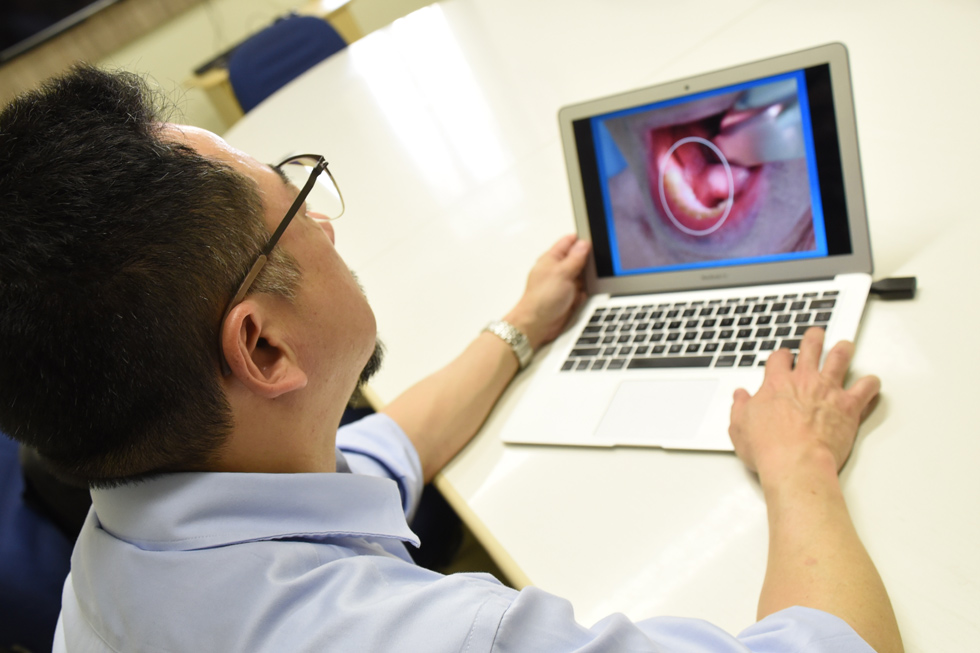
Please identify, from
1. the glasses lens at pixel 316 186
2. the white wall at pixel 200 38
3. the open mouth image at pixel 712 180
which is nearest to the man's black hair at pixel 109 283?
the glasses lens at pixel 316 186

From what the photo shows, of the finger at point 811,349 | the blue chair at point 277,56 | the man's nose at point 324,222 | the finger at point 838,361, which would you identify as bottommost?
the finger at point 838,361

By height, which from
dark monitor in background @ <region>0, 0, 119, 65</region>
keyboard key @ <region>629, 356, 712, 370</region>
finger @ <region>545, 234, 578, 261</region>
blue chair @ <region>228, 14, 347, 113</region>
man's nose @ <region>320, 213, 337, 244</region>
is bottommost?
keyboard key @ <region>629, 356, 712, 370</region>

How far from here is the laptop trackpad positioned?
894 mm

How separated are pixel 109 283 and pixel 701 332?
0.68 m

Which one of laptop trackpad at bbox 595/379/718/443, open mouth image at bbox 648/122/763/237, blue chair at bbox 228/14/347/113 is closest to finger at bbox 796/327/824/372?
laptop trackpad at bbox 595/379/718/443

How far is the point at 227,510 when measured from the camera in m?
0.67

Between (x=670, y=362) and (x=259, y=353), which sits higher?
(x=259, y=353)

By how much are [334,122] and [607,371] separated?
1.44 metres

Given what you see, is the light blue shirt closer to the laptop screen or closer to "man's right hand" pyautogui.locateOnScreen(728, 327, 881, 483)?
"man's right hand" pyautogui.locateOnScreen(728, 327, 881, 483)

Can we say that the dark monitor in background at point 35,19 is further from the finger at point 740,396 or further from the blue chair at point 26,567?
the finger at point 740,396

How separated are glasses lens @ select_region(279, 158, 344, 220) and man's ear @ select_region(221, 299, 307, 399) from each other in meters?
0.17

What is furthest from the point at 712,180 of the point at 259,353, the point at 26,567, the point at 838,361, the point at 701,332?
the point at 26,567

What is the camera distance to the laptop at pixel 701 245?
0.92 meters

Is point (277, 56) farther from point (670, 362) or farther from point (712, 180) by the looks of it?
point (670, 362)
